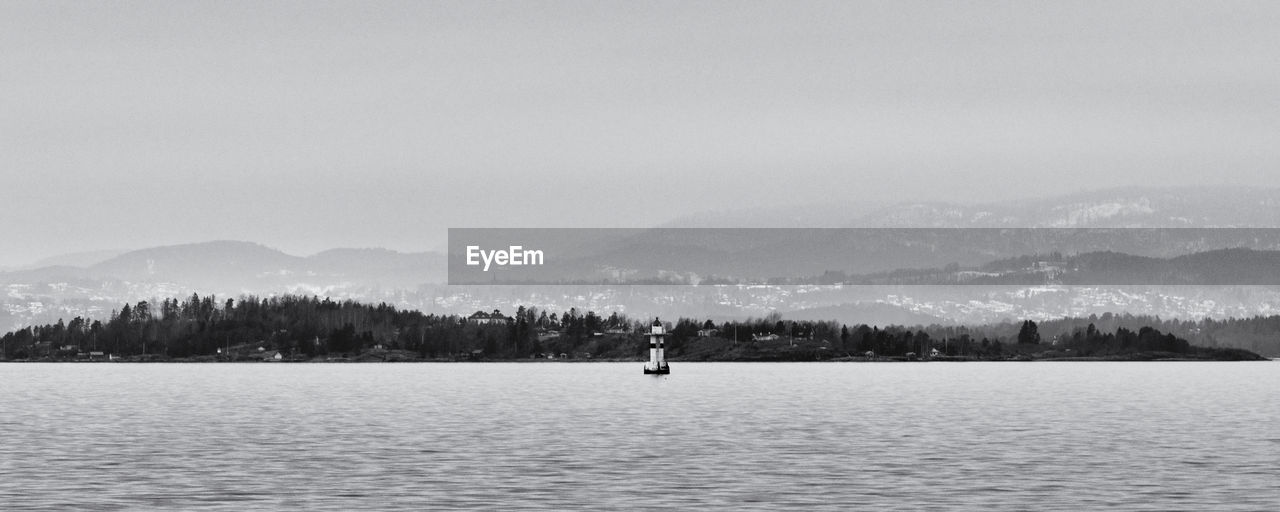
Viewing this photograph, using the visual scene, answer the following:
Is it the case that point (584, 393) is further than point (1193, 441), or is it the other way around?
point (584, 393)

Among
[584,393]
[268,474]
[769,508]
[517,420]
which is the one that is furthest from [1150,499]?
[584,393]

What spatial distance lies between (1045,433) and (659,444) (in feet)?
89.1

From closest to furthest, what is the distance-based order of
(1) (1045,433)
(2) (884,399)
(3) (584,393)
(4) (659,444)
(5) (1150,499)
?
(5) (1150,499) → (4) (659,444) → (1) (1045,433) → (2) (884,399) → (3) (584,393)

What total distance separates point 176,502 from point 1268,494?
137 ft

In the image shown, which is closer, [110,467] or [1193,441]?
[110,467]

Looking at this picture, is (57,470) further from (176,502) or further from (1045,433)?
(1045,433)

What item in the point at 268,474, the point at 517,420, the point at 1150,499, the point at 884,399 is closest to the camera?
the point at 1150,499

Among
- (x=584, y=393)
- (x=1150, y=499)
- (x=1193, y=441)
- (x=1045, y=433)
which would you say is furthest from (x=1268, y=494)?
(x=584, y=393)

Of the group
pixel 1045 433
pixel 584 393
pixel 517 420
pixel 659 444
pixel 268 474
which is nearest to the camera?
pixel 268 474

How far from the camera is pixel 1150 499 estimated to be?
59.8 m

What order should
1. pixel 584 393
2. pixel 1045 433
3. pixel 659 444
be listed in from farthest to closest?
pixel 584 393 → pixel 1045 433 → pixel 659 444

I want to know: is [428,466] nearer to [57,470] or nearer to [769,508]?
[57,470]

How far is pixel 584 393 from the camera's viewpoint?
18600 cm

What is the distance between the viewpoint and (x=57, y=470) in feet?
232
